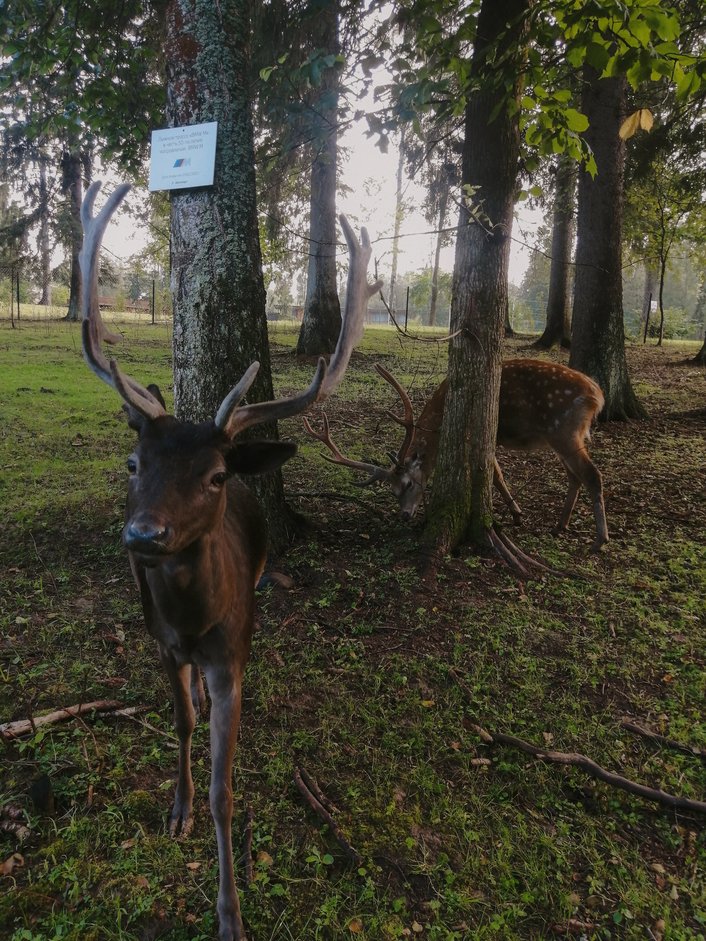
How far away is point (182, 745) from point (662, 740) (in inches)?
86.5

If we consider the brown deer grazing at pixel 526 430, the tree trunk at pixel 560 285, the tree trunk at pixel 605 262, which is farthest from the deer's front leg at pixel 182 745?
the tree trunk at pixel 560 285

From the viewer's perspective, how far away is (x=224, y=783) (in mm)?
2207

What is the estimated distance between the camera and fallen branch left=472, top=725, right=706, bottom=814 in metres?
2.51

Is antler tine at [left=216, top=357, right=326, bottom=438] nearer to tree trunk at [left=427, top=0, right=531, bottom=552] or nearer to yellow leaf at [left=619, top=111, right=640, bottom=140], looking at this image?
tree trunk at [left=427, top=0, right=531, bottom=552]

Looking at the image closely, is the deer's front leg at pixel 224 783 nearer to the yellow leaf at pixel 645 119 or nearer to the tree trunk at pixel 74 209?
the yellow leaf at pixel 645 119

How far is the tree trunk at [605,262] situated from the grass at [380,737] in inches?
140

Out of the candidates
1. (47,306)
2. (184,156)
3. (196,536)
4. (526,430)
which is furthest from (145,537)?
(47,306)

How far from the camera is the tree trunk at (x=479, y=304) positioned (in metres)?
4.15

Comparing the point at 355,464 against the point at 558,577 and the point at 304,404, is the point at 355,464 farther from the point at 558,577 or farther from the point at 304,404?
the point at 304,404

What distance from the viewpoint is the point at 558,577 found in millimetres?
4406

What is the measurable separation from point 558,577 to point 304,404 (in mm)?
2743

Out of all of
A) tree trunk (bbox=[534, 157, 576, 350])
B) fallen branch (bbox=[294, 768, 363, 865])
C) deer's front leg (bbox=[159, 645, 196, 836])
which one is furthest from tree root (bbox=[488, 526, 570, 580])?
tree trunk (bbox=[534, 157, 576, 350])

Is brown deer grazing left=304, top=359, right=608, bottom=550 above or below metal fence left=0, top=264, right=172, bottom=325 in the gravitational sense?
below

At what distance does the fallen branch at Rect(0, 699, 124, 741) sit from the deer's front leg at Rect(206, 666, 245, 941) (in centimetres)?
95
